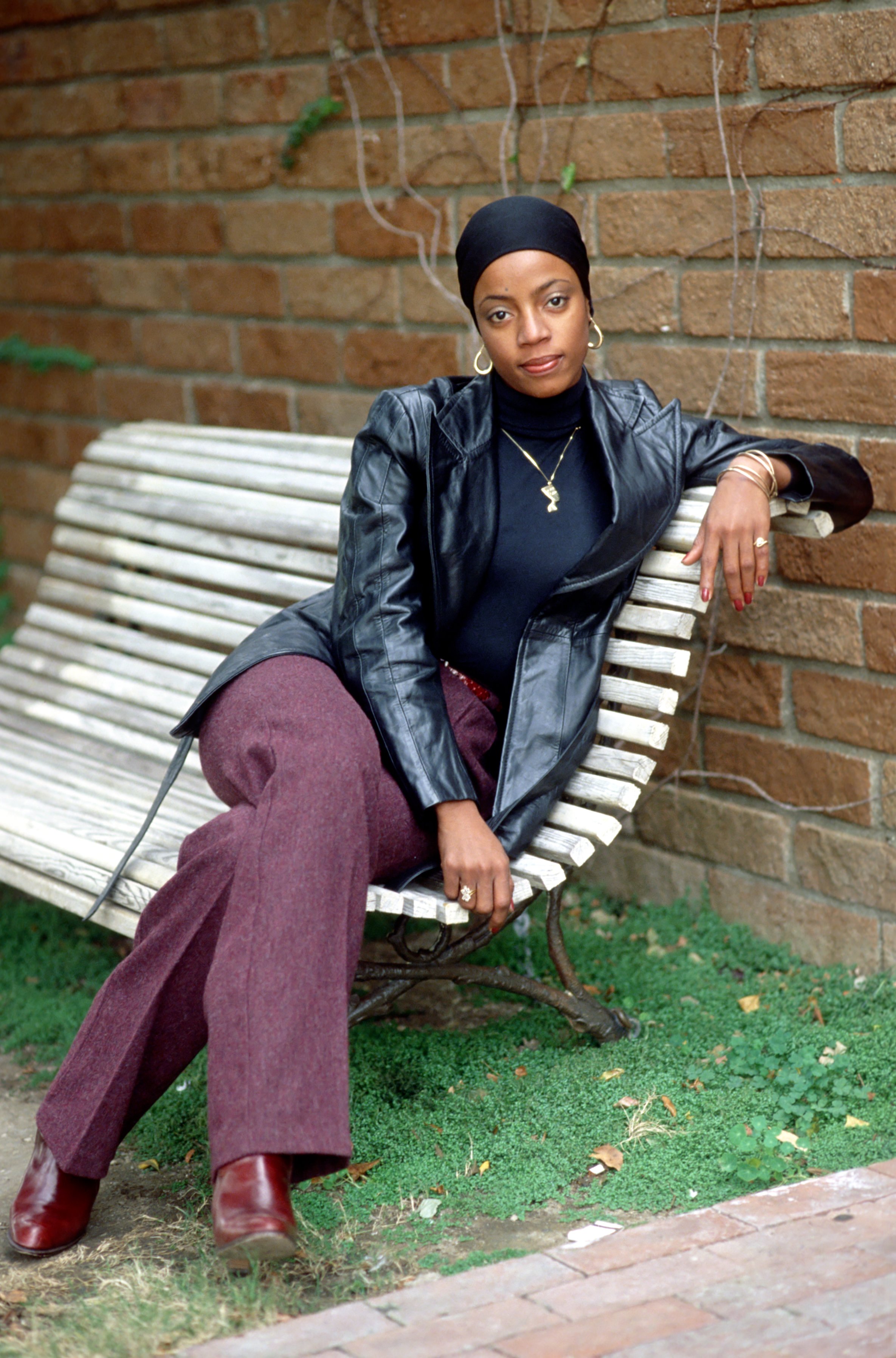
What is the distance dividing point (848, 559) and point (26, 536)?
337cm


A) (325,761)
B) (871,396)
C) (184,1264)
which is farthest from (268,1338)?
(871,396)

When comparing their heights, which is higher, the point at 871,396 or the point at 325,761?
the point at 871,396

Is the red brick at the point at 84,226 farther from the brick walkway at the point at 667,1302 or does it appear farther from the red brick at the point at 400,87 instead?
the brick walkway at the point at 667,1302

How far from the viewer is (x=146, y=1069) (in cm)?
262

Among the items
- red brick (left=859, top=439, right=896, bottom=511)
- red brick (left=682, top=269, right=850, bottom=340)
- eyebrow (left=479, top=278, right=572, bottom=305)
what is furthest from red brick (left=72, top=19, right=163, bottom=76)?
red brick (left=859, top=439, right=896, bottom=511)

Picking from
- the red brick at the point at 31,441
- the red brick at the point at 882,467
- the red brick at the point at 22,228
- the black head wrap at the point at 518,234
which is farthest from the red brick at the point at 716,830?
the red brick at the point at 22,228

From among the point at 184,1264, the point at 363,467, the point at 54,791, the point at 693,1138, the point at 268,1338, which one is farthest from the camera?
the point at 54,791

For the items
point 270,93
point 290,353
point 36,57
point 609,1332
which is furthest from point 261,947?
point 36,57

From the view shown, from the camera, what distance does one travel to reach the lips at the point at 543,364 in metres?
2.85

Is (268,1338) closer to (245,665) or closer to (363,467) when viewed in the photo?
(245,665)

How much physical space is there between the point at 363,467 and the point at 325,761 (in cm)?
67

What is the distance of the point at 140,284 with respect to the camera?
4.95 meters

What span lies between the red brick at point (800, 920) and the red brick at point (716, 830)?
1.8 inches

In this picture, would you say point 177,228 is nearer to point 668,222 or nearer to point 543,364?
point 668,222
